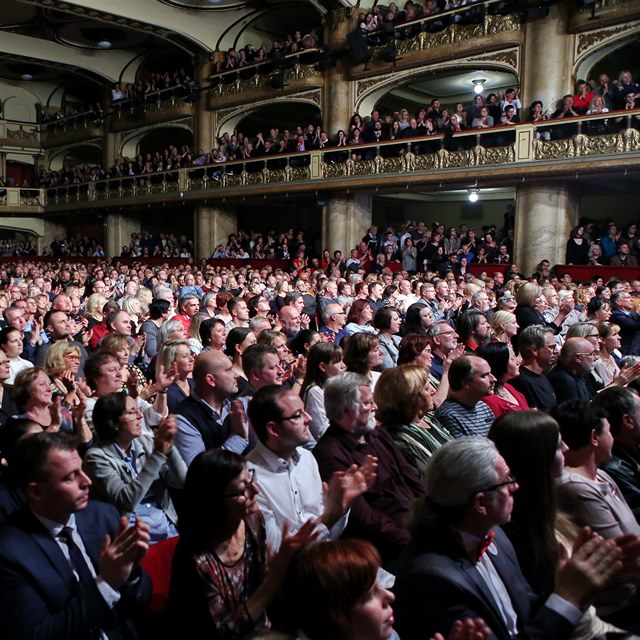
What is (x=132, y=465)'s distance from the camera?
2.98m

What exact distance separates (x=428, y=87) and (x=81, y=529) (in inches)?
739

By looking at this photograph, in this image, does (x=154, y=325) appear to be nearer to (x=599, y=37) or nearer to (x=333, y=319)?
(x=333, y=319)

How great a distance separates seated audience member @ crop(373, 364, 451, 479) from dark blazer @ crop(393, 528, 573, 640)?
3.96 feet

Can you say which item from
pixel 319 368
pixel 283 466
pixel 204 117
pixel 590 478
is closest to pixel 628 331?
pixel 319 368

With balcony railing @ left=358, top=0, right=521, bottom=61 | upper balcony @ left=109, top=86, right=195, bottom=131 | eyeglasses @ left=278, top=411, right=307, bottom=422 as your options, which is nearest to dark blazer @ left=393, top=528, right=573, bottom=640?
eyeglasses @ left=278, top=411, right=307, bottom=422

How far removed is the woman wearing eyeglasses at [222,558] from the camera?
1.87m

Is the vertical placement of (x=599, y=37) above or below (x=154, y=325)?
above

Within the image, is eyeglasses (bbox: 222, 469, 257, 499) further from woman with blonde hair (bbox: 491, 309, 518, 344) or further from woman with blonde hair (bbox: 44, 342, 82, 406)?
woman with blonde hair (bbox: 491, 309, 518, 344)

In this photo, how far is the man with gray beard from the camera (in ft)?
8.79

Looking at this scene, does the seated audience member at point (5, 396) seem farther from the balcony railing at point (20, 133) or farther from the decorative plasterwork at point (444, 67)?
the balcony railing at point (20, 133)

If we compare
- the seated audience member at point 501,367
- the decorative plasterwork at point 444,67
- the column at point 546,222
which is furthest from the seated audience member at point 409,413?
the decorative plasterwork at point 444,67

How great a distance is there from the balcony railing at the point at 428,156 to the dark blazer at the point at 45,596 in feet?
40.1

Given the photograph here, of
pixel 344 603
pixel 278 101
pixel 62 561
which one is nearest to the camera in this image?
pixel 344 603

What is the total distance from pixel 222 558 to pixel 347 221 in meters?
15.3
